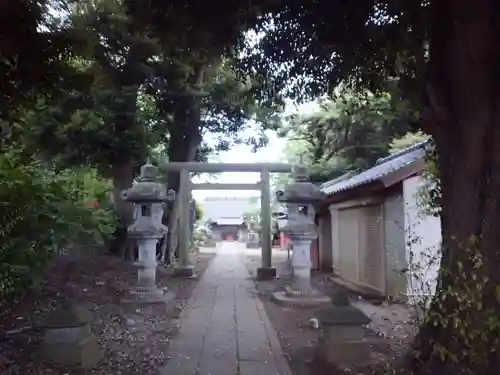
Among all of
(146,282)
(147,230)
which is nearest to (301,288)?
(146,282)

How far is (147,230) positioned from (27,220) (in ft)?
14.0

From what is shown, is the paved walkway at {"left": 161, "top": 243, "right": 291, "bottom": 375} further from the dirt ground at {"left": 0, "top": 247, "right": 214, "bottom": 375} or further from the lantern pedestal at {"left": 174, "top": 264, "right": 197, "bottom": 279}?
the lantern pedestal at {"left": 174, "top": 264, "right": 197, "bottom": 279}

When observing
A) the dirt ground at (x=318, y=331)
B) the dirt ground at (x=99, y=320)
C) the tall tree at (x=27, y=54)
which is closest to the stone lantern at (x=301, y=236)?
the dirt ground at (x=318, y=331)

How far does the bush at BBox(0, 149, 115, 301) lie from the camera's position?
17.9 ft

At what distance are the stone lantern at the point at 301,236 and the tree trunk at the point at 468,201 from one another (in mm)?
5990

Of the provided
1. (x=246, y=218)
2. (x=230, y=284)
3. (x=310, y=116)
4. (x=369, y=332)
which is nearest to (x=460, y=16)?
(x=369, y=332)

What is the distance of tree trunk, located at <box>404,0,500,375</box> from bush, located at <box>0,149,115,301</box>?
394cm

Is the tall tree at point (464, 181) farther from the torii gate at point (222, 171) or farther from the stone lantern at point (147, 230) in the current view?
the torii gate at point (222, 171)

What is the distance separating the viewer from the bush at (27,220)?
546 centimetres

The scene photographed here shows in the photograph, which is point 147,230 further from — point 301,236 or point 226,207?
point 226,207

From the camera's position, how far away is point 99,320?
7555 millimetres

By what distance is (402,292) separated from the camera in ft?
30.4

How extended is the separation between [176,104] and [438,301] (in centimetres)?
1093

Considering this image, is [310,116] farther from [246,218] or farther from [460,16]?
[246,218]
